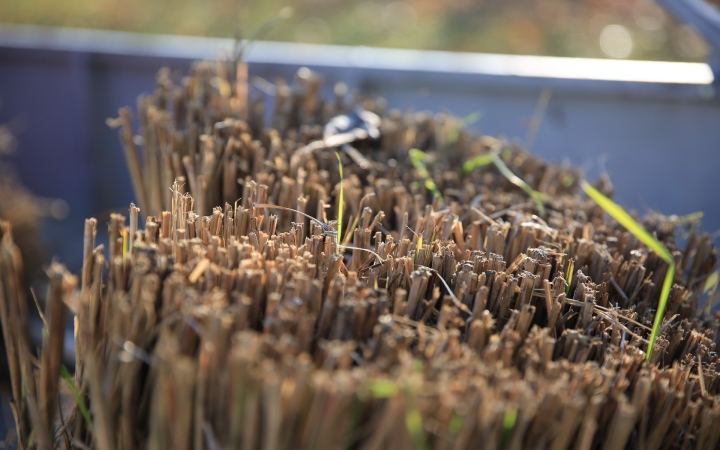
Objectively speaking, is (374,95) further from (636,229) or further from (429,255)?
(636,229)

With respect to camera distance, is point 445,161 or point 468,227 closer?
point 468,227

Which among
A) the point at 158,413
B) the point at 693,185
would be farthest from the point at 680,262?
the point at 693,185

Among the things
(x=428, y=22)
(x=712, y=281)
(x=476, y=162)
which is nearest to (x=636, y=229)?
(x=712, y=281)

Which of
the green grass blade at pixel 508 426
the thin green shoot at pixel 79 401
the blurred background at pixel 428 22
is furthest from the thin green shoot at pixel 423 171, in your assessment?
the blurred background at pixel 428 22

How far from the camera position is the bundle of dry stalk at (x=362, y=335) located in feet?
2.25

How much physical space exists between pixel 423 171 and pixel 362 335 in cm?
73

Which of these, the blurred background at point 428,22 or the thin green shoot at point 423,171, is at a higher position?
the blurred background at point 428,22

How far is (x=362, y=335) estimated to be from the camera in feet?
2.73

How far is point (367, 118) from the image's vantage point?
177cm

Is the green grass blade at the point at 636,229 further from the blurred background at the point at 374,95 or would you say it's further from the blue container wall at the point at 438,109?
the blue container wall at the point at 438,109

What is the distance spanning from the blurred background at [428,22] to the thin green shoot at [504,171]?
214 inches

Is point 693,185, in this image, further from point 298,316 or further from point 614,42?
point 614,42

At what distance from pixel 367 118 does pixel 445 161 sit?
0.85 feet

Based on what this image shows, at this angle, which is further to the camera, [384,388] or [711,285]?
[711,285]
